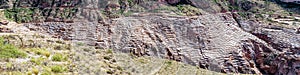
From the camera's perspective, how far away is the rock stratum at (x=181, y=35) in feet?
240

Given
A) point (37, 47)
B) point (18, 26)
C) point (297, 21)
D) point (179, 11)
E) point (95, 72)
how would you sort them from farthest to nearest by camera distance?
1. point (297, 21)
2. point (179, 11)
3. point (18, 26)
4. point (37, 47)
5. point (95, 72)

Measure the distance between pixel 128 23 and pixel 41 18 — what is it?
12.0 metres

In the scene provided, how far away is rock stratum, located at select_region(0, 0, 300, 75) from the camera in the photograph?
73250 mm

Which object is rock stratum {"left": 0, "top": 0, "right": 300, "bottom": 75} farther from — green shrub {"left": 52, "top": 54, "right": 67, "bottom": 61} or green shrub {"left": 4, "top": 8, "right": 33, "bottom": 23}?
green shrub {"left": 52, "top": 54, "right": 67, "bottom": 61}

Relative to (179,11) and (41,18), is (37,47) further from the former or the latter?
(179,11)

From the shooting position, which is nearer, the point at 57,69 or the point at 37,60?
the point at 57,69

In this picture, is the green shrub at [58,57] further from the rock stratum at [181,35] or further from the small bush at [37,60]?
the rock stratum at [181,35]

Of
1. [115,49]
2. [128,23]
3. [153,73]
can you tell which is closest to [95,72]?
[153,73]

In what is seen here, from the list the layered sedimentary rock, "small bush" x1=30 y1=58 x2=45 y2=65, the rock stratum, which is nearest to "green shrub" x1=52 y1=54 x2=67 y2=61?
"small bush" x1=30 y1=58 x2=45 y2=65

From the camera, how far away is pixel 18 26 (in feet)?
237

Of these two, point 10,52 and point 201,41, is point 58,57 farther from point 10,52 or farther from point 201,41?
point 201,41

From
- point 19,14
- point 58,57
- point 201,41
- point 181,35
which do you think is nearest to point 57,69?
point 58,57

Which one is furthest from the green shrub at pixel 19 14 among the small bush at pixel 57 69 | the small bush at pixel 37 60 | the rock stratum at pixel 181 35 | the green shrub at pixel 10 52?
the small bush at pixel 57 69

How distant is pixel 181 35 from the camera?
258 feet
